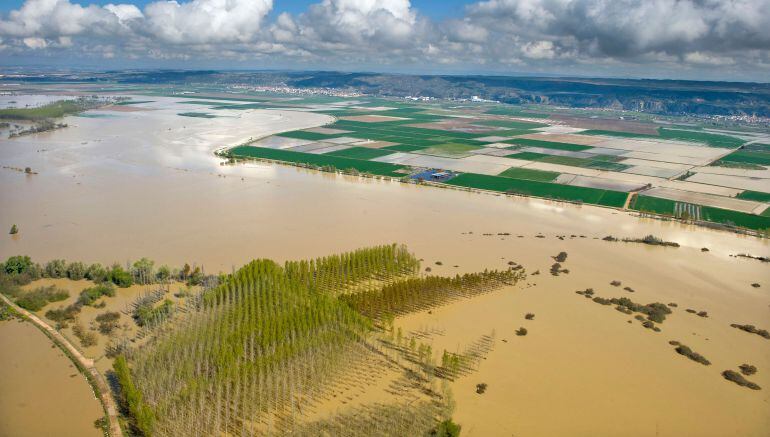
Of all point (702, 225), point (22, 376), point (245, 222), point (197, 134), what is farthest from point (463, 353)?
point (197, 134)

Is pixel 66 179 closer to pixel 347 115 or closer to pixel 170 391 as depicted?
pixel 170 391

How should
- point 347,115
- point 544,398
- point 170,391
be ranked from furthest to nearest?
point 347,115 < point 544,398 < point 170,391

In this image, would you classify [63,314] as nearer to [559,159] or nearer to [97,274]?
[97,274]

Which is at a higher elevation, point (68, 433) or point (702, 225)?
point (702, 225)

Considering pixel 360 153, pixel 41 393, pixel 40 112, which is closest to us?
pixel 41 393

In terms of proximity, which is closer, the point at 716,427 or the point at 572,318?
the point at 716,427

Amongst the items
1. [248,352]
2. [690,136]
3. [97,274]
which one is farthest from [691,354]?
[690,136]

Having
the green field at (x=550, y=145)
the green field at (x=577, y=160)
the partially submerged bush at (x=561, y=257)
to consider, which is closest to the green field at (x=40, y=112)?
the green field at (x=550, y=145)
